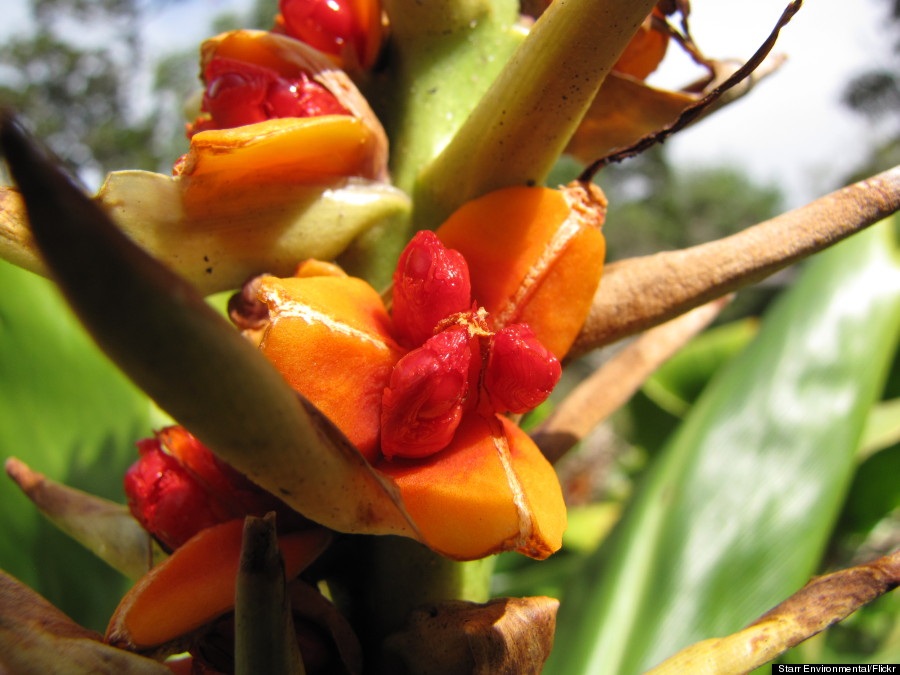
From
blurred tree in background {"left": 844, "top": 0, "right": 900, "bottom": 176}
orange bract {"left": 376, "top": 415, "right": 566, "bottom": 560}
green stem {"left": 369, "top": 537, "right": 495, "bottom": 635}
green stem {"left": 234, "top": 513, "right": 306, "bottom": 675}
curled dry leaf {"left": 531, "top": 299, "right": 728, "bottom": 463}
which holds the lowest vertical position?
blurred tree in background {"left": 844, "top": 0, "right": 900, "bottom": 176}

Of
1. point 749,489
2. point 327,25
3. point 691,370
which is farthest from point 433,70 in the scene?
point 691,370

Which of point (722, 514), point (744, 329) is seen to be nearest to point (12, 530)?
point (722, 514)

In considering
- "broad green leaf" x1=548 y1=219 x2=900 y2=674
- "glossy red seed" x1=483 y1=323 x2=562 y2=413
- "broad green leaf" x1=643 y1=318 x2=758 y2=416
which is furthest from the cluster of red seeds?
"broad green leaf" x1=643 y1=318 x2=758 y2=416

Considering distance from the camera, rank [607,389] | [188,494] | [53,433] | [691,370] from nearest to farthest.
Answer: [188,494] → [607,389] → [53,433] → [691,370]

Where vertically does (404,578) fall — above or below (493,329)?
below

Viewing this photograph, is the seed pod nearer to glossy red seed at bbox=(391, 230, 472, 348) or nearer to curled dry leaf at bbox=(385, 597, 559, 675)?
glossy red seed at bbox=(391, 230, 472, 348)

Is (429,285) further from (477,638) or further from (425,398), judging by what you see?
(477,638)

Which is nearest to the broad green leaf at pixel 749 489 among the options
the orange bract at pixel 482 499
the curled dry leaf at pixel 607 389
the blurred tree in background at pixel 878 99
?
the curled dry leaf at pixel 607 389

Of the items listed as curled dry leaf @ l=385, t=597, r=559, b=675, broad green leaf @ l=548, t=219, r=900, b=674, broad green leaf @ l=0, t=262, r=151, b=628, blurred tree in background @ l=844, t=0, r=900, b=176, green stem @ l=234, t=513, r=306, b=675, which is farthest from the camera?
blurred tree in background @ l=844, t=0, r=900, b=176

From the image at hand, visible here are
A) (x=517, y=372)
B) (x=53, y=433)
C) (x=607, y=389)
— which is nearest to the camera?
(x=517, y=372)
